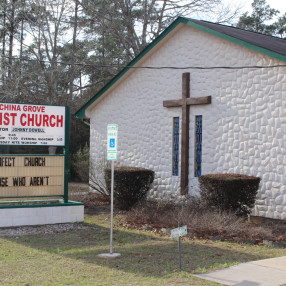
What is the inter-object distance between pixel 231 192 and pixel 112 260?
15.8ft

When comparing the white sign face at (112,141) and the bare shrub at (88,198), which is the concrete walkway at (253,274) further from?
the bare shrub at (88,198)

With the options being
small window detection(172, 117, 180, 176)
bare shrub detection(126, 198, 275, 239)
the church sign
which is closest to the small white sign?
bare shrub detection(126, 198, 275, 239)

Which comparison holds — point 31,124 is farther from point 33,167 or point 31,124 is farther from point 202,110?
point 202,110

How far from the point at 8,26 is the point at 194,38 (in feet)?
78.7

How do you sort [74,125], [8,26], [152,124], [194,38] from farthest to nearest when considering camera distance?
[8,26] < [74,125] < [152,124] < [194,38]

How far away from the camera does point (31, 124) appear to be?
12570 millimetres

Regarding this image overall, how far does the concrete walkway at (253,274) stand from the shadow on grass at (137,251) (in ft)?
1.17

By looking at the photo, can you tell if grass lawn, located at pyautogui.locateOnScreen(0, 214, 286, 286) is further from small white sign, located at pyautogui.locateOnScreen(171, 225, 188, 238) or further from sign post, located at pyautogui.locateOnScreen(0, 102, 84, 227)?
sign post, located at pyautogui.locateOnScreen(0, 102, 84, 227)

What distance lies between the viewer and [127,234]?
11352 mm

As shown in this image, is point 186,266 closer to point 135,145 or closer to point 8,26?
point 135,145

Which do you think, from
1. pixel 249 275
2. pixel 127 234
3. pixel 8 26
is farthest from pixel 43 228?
pixel 8 26

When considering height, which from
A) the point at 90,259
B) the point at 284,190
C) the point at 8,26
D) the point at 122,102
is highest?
the point at 8,26

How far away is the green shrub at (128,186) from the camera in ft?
49.9

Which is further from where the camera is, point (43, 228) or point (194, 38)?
point (194, 38)
